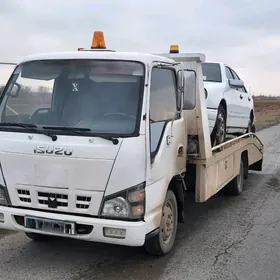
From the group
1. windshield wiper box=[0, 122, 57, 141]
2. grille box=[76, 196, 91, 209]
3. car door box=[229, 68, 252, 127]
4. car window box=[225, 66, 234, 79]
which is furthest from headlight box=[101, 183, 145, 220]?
car door box=[229, 68, 252, 127]

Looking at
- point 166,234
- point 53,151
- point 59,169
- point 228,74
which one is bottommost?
point 166,234

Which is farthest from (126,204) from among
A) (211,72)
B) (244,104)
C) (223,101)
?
(244,104)

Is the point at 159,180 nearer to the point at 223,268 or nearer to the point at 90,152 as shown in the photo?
the point at 90,152

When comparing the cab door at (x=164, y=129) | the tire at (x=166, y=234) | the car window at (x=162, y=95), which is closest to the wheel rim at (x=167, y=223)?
the tire at (x=166, y=234)

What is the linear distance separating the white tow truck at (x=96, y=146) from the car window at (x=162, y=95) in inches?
0.4

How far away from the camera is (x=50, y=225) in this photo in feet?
13.9

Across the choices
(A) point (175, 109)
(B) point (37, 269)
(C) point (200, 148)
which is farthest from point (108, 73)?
(B) point (37, 269)

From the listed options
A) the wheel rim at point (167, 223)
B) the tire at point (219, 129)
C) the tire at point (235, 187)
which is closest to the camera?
the wheel rim at point (167, 223)

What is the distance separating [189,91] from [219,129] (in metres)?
2.46

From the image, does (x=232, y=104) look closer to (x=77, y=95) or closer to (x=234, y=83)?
(x=234, y=83)

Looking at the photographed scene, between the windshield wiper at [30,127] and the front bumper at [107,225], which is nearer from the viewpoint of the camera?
→ the front bumper at [107,225]

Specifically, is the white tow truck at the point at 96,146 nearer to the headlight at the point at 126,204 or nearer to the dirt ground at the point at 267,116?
the headlight at the point at 126,204

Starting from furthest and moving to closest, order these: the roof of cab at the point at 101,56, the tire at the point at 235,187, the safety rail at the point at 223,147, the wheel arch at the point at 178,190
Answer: the tire at the point at 235,187 → the safety rail at the point at 223,147 → the wheel arch at the point at 178,190 → the roof of cab at the point at 101,56

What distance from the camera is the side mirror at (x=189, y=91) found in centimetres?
511
